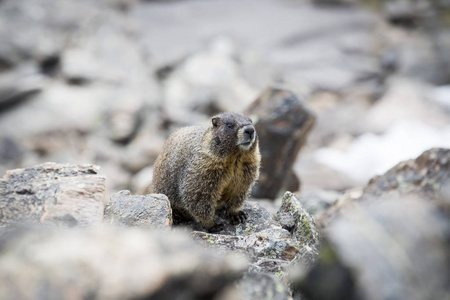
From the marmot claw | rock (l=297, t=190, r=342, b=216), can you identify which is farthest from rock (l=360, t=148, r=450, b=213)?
rock (l=297, t=190, r=342, b=216)

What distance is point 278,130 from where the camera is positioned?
408 inches

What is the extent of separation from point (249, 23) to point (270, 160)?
15470mm

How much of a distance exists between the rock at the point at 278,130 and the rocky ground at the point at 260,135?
0.03 meters

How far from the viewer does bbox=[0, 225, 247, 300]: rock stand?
2.63 m

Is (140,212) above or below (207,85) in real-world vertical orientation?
above

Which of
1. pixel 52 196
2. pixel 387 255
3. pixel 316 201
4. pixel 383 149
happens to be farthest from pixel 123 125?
pixel 387 255

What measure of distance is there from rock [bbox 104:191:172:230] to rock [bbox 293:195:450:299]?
218 centimetres

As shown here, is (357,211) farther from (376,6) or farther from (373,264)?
(376,6)

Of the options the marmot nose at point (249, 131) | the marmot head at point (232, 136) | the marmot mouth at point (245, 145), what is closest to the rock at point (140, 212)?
the marmot head at point (232, 136)

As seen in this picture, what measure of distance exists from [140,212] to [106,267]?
2462 millimetres

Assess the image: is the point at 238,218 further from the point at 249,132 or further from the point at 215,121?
the point at 215,121

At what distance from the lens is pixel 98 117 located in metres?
18.7

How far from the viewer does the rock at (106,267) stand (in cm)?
263

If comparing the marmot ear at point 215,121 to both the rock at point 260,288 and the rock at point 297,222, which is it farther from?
the rock at point 260,288
